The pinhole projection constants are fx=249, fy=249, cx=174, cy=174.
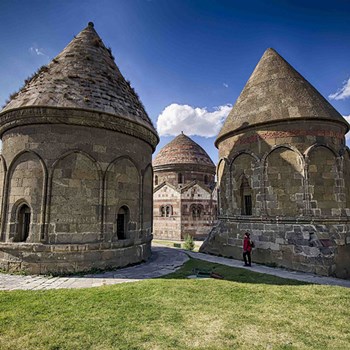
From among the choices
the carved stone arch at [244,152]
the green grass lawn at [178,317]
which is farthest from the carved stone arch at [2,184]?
the carved stone arch at [244,152]

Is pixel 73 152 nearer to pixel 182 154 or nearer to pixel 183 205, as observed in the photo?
pixel 183 205

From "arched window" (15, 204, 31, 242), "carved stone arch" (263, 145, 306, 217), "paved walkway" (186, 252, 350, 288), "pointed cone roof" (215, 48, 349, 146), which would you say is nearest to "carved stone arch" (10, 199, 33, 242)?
"arched window" (15, 204, 31, 242)

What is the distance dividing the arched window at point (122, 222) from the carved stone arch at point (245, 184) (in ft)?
17.2

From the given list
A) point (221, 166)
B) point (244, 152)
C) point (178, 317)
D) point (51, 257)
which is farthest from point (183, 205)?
point (178, 317)

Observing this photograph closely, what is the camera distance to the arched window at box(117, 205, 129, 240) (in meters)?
9.40

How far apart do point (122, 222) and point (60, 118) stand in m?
4.29

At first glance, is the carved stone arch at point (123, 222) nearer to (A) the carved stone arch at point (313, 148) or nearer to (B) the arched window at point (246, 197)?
(B) the arched window at point (246, 197)

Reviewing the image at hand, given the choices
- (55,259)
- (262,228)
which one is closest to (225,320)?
(55,259)

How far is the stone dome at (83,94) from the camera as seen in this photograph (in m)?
8.27

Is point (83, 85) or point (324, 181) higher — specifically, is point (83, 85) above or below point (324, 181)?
above

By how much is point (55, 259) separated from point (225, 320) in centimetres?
559

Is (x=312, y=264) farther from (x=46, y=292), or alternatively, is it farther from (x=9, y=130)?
(x=9, y=130)

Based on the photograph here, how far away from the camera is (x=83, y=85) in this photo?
9.01m

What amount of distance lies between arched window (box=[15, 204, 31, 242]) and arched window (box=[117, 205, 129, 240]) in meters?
2.99
